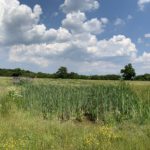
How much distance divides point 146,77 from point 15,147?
57.4m

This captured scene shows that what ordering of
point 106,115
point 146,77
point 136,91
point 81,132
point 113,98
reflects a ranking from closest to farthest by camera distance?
point 81,132 → point 106,115 → point 113,98 → point 136,91 → point 146,77

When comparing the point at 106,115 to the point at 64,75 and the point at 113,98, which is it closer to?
the point at 113,98

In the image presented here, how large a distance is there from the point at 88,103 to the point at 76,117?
111 centimetres

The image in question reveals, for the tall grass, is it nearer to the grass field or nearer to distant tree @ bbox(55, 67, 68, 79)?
the grass field

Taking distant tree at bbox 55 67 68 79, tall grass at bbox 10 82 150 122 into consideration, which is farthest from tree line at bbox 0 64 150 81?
tall grass at bbox 10 82 150 122

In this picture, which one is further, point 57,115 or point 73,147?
point 57,115

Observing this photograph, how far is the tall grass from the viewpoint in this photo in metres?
16.5

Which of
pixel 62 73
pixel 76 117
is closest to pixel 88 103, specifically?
pixel 76 117

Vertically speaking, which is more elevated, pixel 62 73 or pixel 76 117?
pixel 62 73

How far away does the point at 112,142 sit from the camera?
9.63m

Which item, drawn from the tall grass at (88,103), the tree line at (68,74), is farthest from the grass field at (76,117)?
the tree line at (68,74)

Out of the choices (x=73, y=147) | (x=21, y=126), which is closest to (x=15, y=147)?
(x=73, y=147)

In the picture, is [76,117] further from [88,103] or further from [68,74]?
[68,74]

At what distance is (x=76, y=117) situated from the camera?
17156 mm
